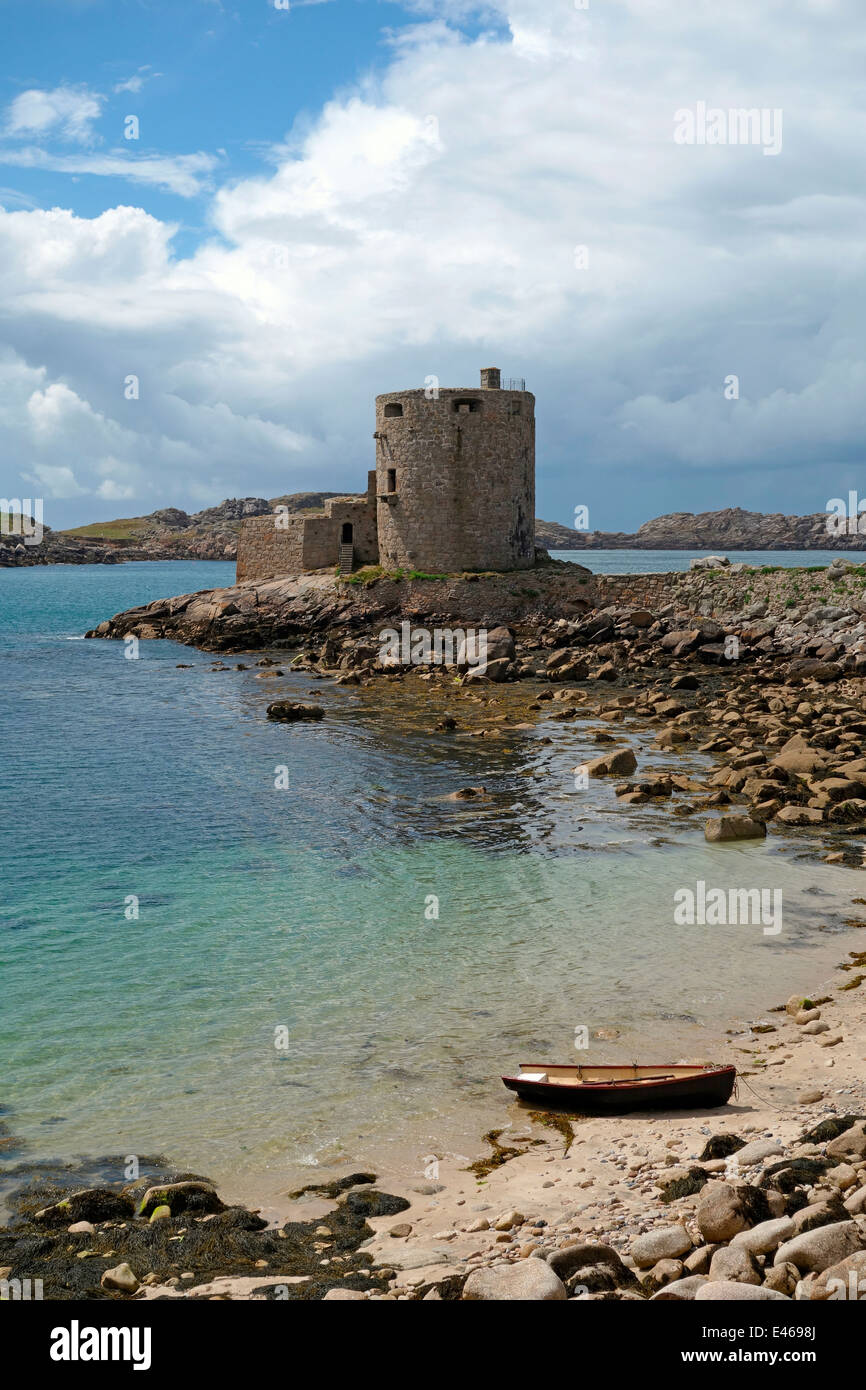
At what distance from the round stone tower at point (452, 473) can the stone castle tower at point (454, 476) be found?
0.04m

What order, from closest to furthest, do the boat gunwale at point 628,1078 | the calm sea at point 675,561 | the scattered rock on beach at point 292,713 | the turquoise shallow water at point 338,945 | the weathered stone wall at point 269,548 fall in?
the boat gunwale at point 628,1078, the turquoise shallow water at point 338,945, the scattered rock on beach at point 292,713, the weathered stone wall at point 269,548, the calm sea at point 675,561

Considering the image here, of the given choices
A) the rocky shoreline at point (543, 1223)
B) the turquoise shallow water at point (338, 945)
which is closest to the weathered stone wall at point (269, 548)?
the turquoise shallow water at point (338, 945)

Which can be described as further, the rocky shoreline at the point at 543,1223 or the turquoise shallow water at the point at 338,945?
the turquoise shallow water at the point at 338,945

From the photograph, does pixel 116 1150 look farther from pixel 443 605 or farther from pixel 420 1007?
pixel 443 605

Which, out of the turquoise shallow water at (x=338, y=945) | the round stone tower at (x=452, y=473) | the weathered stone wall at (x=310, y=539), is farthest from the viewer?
the weathered stone wall at (x=310, y=539)

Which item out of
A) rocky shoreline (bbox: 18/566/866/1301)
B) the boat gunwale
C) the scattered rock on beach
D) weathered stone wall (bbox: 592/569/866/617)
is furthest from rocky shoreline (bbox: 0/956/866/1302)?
weathered stone wall (bbox: 592/569/866/617)

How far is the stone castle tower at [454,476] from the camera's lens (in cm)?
4725

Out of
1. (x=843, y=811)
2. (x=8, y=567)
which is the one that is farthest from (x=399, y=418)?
(x=8, y=567)

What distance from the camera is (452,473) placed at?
47719 millimetres

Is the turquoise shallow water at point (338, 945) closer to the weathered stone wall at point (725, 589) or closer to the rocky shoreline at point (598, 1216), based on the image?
the rocky shoreline at point (598, 1216)

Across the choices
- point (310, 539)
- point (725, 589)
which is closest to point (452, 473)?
point (310, 539)

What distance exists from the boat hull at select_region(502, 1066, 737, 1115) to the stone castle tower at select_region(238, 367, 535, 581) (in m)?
39.5

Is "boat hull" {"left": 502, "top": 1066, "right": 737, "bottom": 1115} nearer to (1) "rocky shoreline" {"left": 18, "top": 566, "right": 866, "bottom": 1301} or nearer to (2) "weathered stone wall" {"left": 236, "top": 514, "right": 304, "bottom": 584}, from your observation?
(1) "rocky shoreline" {"left": 18, "top": 566, "right": 866, "bottom": 1301}
